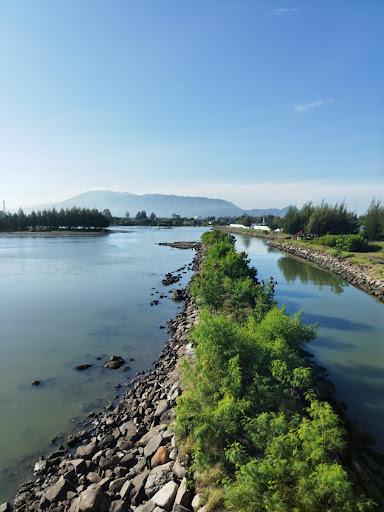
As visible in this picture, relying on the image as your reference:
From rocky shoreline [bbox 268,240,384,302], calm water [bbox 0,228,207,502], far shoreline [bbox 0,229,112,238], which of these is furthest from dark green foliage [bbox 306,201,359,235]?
far shoreline [bbox 0,229,112,238]

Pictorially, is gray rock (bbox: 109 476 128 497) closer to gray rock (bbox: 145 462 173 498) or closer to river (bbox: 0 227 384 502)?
gray rock (bbox: 145 462 173 498)

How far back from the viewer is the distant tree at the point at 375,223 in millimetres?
53812

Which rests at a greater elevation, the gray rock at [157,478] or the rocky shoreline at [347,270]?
the rocky shoreline at [347,270]

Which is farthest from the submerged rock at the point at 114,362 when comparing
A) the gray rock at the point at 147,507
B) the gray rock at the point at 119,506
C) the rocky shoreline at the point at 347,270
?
the rocky shoreline at the point at 347,270

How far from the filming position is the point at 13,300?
26156 millimetres

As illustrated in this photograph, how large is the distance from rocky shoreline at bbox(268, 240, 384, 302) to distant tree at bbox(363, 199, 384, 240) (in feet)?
35.5

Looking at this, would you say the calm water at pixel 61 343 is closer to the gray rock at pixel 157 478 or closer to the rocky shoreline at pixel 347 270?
the gray rock at pixel 157 478

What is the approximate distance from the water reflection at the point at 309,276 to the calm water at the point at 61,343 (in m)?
11.0

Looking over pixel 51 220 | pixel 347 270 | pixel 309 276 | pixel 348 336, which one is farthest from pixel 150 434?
pixel 51 220

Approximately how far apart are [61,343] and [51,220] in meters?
107

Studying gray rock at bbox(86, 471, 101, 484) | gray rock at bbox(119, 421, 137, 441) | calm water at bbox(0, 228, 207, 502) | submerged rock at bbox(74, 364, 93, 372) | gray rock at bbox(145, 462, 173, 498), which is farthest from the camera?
submerged rock at bbox(74, 364, 93, 372)

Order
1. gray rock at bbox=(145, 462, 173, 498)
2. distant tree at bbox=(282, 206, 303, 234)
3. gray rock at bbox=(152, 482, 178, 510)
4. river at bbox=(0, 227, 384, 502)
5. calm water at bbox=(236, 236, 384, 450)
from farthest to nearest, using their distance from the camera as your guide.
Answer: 1. distant tree at bbox=(282, 206, 303, 234)
2. calm water at bbox=(236, 236, 384, 450)
3. river at bbox=(0, 227, 384, 502)
4. gray rock at bbox=(145, 462, 173, 498)
5. gray rock at bbox=(152, 482, 178, 510)

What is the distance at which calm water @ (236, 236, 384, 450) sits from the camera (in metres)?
11.4

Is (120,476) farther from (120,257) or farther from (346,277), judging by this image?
(120,257)
